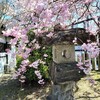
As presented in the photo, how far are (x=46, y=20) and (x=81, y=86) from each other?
383 centimetres

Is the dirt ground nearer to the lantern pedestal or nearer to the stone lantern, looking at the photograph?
the lantern pedestal

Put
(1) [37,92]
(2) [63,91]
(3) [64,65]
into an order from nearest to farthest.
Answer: (3) [64,65]
(2) [63,91]
(1) [37,92]

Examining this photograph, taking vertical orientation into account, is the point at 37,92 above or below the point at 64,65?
below

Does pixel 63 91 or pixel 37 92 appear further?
pixel 37 92

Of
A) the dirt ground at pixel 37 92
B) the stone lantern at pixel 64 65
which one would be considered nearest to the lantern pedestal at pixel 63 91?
the stone lantern at pixel 64 65

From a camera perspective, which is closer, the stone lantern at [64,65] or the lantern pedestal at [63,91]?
the stone lantern at [64,65]

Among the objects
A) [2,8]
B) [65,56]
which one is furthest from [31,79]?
[2,8]

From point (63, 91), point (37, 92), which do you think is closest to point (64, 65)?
point (63, 91)

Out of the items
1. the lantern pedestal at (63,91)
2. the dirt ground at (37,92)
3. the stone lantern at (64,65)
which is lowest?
the dirt ground at (37,92)

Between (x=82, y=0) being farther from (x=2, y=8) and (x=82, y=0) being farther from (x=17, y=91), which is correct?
(x=2, y=8)

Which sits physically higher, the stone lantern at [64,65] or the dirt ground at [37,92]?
the stone lantern at [64,65]

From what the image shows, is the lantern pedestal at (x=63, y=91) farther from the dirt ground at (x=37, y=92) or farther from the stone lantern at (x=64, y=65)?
the dirt ground at (x=37, y=92)

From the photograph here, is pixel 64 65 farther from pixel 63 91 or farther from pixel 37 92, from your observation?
pixel 37 92

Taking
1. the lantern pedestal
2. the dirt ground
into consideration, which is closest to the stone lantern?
the lantern pedestal
